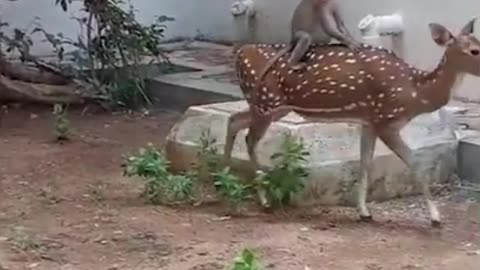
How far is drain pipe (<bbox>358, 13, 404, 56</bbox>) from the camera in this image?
28.7 feet

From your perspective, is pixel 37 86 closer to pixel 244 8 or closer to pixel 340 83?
pixel 244 8

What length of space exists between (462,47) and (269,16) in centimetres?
486

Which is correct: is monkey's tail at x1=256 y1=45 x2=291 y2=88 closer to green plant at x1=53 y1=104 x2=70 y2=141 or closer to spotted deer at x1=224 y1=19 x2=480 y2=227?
spotted deer at x1=224 y1=19 x2=480 y2=227

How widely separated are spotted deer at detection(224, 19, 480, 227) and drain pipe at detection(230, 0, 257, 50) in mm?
4562

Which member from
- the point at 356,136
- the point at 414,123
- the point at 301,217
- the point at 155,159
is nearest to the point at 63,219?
the point at 155,159

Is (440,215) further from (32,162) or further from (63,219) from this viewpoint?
(32,162)

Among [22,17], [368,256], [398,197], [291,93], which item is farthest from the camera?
[22,17]

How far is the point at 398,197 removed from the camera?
21.8 feet

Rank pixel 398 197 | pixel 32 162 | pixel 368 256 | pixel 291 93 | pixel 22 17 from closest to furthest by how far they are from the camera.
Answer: pixel 368 256 < pixel 291 93 < pixel 398 197 < pixel 32 162 < pixel 22 17

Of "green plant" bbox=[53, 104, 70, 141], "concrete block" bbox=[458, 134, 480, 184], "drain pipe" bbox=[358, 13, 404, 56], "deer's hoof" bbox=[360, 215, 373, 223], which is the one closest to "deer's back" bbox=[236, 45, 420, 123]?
"deer's hoof" bbox=[360, 215, 373, 223]

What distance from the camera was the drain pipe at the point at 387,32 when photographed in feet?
28.7

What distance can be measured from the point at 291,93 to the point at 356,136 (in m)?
0.61

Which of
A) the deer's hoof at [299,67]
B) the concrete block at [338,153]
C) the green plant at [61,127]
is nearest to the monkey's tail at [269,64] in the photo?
the deer's hoof at [299,67]

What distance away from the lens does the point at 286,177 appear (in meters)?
6.18
